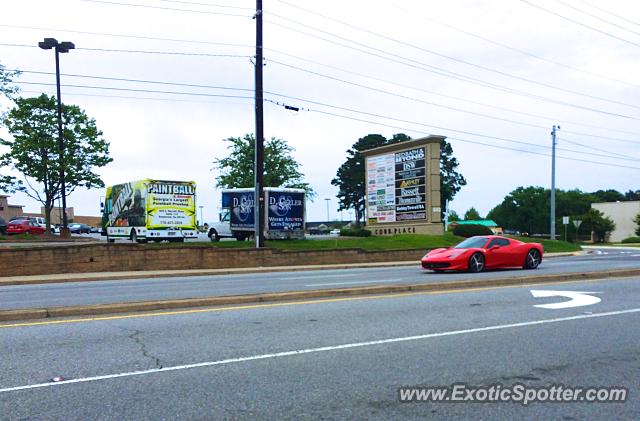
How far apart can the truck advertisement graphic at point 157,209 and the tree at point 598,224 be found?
240 feet

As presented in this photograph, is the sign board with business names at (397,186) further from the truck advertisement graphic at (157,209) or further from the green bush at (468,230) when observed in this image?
the truck advertisement graphic at (157,209)

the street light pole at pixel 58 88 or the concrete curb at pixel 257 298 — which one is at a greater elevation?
the street light pole at pixel 58 88

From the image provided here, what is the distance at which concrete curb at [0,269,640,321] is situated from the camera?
9.59m

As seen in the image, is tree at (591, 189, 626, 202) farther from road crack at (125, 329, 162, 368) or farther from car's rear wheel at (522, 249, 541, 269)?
road crack at (125, 329, 162, 368)

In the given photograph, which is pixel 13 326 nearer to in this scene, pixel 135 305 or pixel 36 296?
pixel 135 305

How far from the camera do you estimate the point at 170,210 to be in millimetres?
29672

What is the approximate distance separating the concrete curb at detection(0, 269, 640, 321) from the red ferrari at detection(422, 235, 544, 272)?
3.44 meters

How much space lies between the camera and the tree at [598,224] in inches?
3450

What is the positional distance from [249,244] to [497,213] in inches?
4549

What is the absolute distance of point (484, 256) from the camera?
18.5m

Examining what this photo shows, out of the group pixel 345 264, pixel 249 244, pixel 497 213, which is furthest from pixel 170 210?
pixel 497 213

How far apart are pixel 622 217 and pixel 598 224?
7.96 metres

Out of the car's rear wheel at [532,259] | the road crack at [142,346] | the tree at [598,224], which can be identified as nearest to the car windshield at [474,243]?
the car's rear wheel at [532,259]

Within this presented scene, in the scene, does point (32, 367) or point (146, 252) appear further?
point (146, 252)
